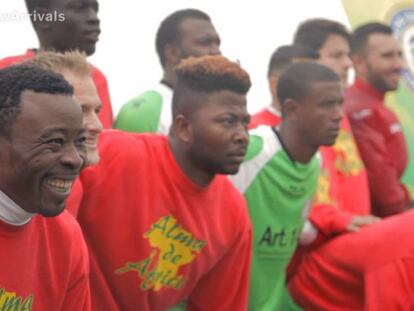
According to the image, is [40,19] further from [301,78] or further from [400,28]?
[400,28]

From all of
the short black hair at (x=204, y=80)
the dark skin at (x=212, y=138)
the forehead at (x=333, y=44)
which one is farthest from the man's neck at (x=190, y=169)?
the forehead at (x=333, y=44)

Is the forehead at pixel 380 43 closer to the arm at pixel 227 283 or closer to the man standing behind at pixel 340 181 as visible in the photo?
the man standing behind at pixel 340 181

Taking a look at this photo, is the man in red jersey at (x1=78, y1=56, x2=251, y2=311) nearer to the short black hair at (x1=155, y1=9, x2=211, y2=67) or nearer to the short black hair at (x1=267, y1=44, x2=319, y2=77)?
the short black hair at (x1=155, y1=9, x2=211, y2=67)

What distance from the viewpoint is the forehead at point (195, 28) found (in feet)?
16.4

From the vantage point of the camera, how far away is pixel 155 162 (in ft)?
11.7

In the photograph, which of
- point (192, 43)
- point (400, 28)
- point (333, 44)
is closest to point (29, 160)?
point (192, 43)

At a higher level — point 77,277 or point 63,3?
point 63,3

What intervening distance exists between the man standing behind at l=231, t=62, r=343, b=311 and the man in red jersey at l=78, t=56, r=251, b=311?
519 millimetres

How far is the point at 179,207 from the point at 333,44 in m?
2.77

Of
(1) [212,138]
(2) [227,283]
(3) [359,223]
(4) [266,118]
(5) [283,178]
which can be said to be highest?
(1) [212,138]

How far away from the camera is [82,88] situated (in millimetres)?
3180

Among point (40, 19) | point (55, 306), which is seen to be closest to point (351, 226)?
point (40, 19)

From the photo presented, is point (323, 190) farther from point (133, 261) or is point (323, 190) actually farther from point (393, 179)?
point (133, 261)

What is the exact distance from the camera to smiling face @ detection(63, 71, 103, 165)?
3090 millimetres
